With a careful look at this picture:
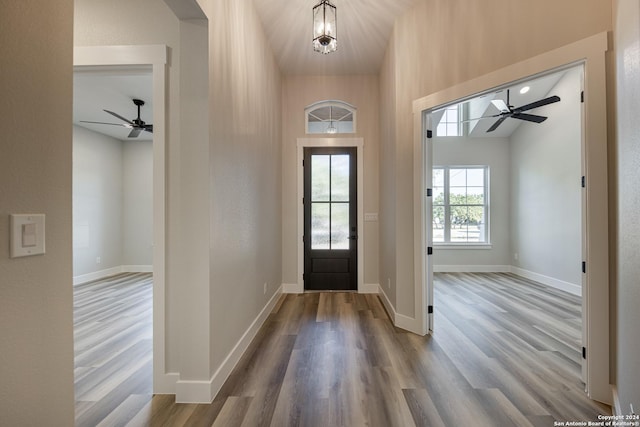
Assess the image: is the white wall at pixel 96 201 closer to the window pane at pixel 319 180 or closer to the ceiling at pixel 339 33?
the ceiling at pixel 339 33

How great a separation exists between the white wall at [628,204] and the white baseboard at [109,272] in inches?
286

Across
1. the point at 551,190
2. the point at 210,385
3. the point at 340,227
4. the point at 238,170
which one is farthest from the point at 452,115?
the point at 210,385

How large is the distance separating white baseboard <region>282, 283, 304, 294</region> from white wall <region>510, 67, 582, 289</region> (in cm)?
443

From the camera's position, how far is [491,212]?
22.0 feet

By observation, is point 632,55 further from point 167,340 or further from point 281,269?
point 281,269

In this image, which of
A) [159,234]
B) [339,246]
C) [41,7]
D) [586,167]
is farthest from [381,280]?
[41,7]

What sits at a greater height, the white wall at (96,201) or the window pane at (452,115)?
the window pane at (452,115)

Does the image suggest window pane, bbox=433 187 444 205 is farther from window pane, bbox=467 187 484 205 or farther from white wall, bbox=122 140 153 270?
white wall, bbox=122 140 153 270

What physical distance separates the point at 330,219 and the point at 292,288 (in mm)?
1288

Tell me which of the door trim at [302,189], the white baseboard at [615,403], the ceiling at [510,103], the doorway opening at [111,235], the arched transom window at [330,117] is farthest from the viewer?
the ceiling at [510,103]

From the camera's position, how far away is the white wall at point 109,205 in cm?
559

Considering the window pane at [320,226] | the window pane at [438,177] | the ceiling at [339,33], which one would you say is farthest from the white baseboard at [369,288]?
the window pane at [438,177]

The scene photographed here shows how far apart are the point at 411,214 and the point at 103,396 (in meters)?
3.02

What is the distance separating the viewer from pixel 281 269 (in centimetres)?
470
